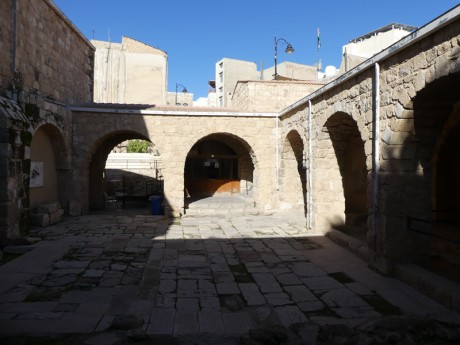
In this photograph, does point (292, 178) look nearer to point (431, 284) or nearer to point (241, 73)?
point (431, 284)

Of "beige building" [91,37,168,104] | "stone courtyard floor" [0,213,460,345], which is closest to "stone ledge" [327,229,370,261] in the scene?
"stone courtyard floor" [0,213,460,345]

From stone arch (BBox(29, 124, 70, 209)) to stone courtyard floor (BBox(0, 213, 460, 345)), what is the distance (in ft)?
7.43

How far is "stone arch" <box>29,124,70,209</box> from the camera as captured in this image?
9.30 meters

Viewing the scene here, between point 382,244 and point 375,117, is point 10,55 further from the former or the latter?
point 382,244

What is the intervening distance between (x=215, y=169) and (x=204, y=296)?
1132 cm

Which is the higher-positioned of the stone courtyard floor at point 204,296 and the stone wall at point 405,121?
the stone wall at point 405,121

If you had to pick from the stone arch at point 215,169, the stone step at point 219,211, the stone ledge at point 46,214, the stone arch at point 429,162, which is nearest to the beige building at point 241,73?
the stone arch at point 215,169

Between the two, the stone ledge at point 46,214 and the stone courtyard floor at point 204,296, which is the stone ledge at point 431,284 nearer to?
the stone courtyard floor at point 204,296

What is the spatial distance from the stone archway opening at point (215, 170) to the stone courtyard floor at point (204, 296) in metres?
7.67

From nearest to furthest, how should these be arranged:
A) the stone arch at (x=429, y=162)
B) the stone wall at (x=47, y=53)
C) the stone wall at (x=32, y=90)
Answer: the stone arch at (x=429, y=162) < the stone wall at (x=32, y=90) < the stone wall at (x=47, y=53)

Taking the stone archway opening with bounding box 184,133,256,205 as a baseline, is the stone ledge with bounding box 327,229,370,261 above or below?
below

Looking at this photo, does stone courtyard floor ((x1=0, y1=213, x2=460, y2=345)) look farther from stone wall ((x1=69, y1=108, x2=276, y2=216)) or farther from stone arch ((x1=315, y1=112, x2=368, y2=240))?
stone wall ((x1=69, y1=108, x2=276, y2=216))

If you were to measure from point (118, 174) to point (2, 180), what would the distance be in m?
11.2

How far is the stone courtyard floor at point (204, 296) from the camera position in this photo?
3.57 meters
